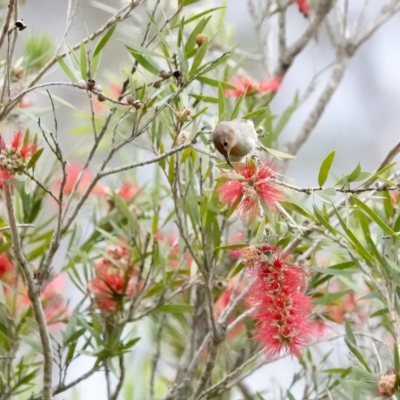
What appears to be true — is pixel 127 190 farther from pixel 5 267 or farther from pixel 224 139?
pixel 224 139

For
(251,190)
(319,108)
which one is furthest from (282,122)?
(251,190)

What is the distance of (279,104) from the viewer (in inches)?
68.4

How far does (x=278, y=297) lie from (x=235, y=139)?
106mm

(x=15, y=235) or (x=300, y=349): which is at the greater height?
(x=15, y=235)

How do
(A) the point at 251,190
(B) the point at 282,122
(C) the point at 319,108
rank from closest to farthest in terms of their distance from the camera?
(A) the point at 251,190, (B) the point at 282,122, (C) the point at 319,108

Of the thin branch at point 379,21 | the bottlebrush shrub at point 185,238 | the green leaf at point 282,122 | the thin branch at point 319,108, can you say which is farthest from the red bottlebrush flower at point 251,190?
the thin branch at point 379,21

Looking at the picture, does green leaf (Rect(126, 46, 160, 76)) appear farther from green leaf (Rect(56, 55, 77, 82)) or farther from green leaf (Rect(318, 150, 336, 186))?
green leaf (Rect(318, 150, 336, 186))

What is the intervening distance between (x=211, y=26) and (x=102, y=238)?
0.29 m

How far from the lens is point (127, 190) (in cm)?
74

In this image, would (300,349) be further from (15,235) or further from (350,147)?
(350,147)

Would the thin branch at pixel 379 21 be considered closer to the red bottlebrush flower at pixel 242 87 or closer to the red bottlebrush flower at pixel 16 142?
the red bottlebrush flower at pixel 242 87

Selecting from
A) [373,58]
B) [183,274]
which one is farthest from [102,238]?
[373,58]

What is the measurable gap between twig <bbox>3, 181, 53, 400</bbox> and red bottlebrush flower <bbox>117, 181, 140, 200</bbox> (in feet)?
0.92

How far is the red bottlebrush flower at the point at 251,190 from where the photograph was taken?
44 centimetres
